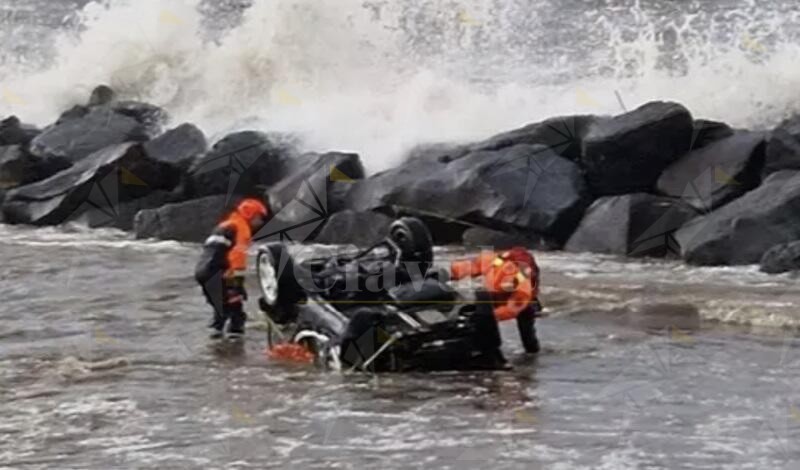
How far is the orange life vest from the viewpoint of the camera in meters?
11.2

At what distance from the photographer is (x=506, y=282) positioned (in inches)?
387

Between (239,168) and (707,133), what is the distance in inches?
202

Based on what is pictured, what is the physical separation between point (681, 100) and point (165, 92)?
8.44 meters

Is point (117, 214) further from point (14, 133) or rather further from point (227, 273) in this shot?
point (227, 273)

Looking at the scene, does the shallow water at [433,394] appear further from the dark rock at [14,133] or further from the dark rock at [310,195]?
the dark rock at [14,133]

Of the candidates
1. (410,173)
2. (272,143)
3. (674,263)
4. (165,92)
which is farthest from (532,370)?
(165,92)

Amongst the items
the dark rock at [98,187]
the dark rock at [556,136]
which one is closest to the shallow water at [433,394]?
the dark rock at [556,136]

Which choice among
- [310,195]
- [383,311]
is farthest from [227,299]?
[310,195]

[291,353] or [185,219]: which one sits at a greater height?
[185,219]

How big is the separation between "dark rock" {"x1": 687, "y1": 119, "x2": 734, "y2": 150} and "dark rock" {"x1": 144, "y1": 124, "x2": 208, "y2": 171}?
5705mm

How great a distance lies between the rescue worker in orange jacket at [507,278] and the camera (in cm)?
981

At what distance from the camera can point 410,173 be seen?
16609 mm

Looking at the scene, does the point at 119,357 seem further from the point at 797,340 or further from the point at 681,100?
the point at 681,100

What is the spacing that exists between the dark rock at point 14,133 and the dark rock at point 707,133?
930 centimetres
